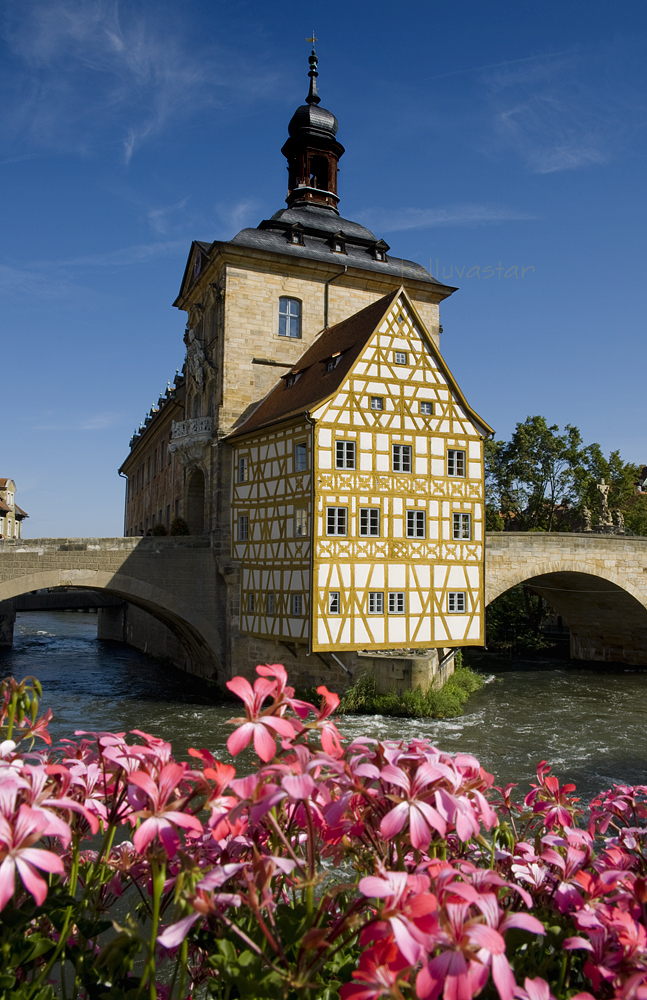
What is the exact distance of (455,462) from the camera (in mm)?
20656

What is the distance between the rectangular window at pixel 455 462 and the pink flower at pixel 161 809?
19.1 meters

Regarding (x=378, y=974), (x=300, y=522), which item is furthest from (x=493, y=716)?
(x=378, y=974)

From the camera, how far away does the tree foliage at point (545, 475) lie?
38469mm

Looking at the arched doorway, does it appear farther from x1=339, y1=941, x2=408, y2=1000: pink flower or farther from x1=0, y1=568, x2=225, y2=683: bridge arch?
x1=339, y1=941, x2=408, y2=1000: pink flower

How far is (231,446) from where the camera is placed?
74.6ft

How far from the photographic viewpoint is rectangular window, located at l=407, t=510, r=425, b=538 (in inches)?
775

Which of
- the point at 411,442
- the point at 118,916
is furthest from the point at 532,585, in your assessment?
the point at 118,916

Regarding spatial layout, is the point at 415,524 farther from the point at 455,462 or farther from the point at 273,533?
the point at 273,533

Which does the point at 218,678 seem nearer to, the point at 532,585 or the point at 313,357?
the point at 313,357

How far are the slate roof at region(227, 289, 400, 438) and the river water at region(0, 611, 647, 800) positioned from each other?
8139 mm

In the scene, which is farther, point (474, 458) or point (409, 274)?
point (409, 274)

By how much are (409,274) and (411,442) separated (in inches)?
359

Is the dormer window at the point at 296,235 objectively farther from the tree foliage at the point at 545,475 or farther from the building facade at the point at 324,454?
the tree foliage at the point at 545,475

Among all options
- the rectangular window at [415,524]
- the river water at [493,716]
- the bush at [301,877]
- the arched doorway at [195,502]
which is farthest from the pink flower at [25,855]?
the arched doorway at [195,502]
